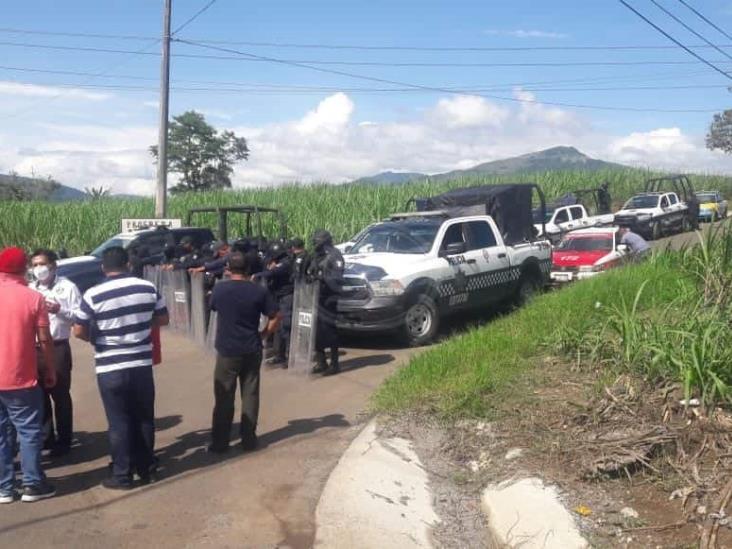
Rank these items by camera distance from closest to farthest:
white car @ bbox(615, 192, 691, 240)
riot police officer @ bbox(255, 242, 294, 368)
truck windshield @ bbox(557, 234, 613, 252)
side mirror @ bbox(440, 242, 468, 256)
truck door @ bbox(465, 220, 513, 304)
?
riot police officer @ bbox(255, 242, 294, 368) < side mirror @ bbox(440, 242, 468, 256) < truck door @ bbox(465, 220, 513, 304) < truck windshield @ bbox(557, 234, 613, 252) < white car @ bbox(615, 192, 691, 240)

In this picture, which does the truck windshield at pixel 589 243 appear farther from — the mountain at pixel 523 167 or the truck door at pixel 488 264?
the mountain at pixel 523 167

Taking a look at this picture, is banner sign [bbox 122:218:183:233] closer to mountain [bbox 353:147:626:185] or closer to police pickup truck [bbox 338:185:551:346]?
police pickup truck [bbox 338:185:551:346]

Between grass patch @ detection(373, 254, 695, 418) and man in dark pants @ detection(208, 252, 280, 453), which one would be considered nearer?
man in dark pants @ detection(208, 252, 280, 453)

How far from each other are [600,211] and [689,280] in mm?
20996

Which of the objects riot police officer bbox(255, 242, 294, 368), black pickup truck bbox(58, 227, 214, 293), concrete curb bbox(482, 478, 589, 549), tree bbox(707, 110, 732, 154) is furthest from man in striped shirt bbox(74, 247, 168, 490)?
tree bbox(707, 110, 732, 154)

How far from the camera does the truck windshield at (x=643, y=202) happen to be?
28.8 metres

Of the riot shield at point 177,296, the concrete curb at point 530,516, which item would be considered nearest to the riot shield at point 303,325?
the riot shield at point 177,296

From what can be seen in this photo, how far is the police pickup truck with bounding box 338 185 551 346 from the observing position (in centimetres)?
1113

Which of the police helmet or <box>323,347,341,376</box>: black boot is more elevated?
the police helmet

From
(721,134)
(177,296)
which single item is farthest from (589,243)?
(721,134)

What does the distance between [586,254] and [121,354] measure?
1277 cm

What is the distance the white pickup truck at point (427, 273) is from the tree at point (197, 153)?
47.2 meters

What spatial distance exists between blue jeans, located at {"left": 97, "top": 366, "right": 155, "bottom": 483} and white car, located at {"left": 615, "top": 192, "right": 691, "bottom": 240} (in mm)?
23779

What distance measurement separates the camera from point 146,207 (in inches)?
1190
